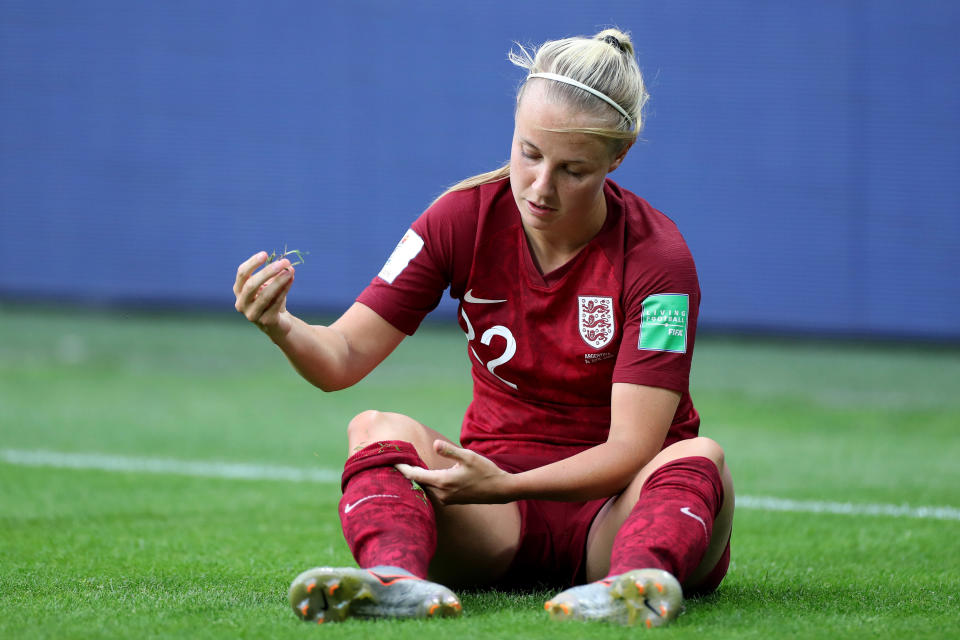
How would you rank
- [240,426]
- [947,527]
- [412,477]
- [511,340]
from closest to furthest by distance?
[412,477] < [511,340] < [947,527] < [240,426]

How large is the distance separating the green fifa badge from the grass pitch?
0.58 meters

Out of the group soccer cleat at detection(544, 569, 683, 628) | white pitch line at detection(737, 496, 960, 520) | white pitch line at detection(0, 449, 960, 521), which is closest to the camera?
soccer cleat at detection(544, 569, 683, 628)

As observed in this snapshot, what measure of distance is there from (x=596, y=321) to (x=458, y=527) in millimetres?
571

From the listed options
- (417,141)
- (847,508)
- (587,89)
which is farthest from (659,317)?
(417,141)

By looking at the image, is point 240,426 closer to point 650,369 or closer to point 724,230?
point 650,369

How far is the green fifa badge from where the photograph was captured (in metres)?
2.60

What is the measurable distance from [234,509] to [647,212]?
2153 millimetres

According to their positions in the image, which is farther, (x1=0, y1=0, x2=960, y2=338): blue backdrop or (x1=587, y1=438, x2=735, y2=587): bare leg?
(x1=0, y1=0, x2=960, y2=338): blue backdrop

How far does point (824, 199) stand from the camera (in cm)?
1036

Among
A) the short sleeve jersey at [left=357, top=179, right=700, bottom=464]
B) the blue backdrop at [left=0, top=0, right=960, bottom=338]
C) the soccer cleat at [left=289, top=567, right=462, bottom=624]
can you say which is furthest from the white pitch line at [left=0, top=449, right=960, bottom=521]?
the blue backdrop at [left=0, top=0, right=960, bottom=338]

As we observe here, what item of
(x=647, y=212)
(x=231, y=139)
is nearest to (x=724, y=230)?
(x=231, y=139)

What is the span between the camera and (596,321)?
2738mm

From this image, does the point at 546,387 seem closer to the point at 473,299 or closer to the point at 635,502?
the point at 473,299

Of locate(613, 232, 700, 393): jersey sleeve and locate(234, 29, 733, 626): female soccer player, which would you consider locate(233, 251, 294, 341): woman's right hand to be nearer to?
locate(234, 29, 733, 626): female soccer player
